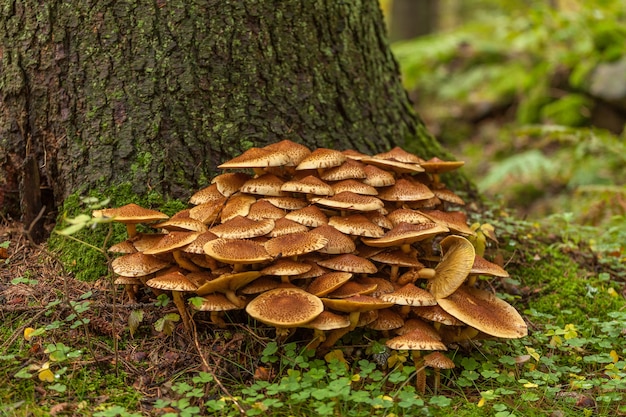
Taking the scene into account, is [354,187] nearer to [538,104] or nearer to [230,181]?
[230,181]

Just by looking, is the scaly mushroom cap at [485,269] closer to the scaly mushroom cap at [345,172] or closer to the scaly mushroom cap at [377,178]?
the scaly mushroom cap at [377,178]

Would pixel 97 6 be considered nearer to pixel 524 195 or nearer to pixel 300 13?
pixel 300 13

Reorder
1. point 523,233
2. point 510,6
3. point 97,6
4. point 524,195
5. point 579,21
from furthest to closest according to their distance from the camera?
1. point 510,6
2. point 579,21
3. point 524,195
4. point 523,233
5. point 97,6

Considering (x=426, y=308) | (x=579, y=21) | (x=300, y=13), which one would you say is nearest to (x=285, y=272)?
(x=426, y=308)

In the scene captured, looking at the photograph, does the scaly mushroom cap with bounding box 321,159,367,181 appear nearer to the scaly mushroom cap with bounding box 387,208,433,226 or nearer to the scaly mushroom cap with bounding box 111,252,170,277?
the scaly mushroom cap with bounding box 387,208,433,226

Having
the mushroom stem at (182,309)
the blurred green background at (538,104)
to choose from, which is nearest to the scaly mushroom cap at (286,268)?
the mushroom stem at (182,309)

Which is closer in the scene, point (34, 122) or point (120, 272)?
point (120, 272)

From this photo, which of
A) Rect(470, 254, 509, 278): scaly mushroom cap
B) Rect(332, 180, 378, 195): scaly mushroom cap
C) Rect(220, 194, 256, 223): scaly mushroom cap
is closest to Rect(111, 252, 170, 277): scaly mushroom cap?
Rect(220, 194, 256, 223): scaly mushroom cap

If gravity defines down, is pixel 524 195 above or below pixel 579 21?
below
